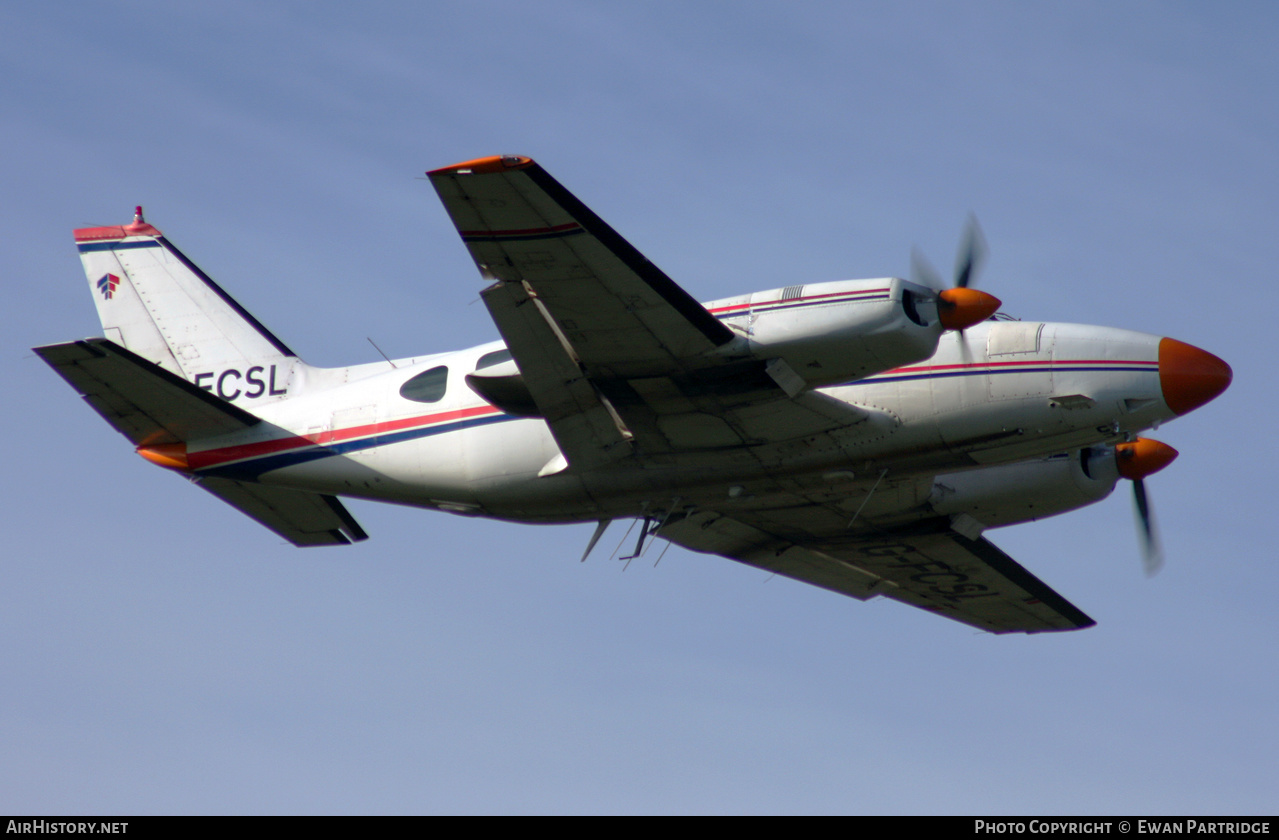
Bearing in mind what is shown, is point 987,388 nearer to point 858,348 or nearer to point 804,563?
point 858,348

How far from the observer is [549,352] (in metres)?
20.4

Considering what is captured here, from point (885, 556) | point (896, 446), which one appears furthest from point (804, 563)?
point (896, 446)

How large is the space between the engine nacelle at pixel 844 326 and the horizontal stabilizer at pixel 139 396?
1009 centimetres

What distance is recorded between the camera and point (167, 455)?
23.8 meters

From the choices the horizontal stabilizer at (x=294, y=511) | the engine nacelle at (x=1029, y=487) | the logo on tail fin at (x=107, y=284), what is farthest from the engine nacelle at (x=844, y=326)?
the logo on tail fin at (x=107, y=284)

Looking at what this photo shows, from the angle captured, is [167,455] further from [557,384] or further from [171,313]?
[557,384]

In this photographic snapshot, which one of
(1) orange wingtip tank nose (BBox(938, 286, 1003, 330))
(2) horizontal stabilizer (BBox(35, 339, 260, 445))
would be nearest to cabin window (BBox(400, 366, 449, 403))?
(2) horizontal stabilizer (BBox(35, 339, 260, 445))

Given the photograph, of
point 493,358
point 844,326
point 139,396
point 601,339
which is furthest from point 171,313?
point 844,326

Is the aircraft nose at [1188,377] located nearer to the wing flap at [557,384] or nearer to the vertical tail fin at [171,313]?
the wing flap at [557,384]

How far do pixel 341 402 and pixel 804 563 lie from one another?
405 inches

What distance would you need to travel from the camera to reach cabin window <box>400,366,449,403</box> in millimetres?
23359

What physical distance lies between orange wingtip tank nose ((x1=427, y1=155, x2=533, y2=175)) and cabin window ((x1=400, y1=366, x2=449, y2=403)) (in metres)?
6.75

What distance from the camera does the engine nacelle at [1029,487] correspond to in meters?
23.8
